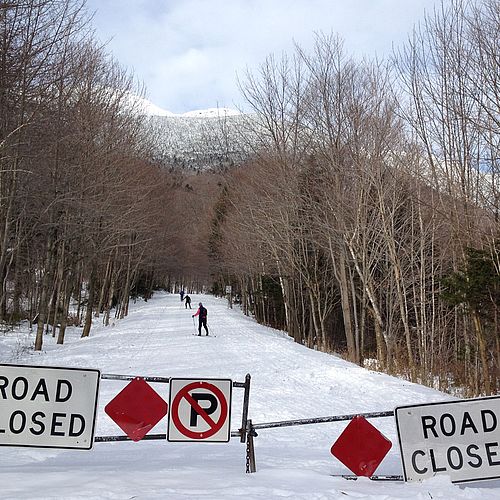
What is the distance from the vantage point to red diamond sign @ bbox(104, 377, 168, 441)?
5.89 m

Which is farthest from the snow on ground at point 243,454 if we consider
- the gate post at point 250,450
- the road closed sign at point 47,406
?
the road closed sign at point 47,406

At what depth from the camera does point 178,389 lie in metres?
5.82

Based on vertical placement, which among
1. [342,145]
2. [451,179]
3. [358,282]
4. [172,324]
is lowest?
[172,324]

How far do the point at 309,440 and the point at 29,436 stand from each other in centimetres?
471

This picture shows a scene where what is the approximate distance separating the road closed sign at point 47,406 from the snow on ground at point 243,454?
0.34 metres

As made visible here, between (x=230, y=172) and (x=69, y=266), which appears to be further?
(x=230, y=172)

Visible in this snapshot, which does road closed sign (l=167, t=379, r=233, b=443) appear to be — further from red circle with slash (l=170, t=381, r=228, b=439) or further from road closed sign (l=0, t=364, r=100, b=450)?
road closed sign (l=0, t=364, r=100, b=450)

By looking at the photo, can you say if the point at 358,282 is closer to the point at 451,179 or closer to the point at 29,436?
the point at 451,179

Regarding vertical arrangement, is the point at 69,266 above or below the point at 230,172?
below

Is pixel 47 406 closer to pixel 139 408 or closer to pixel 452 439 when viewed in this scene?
pixel 139 408

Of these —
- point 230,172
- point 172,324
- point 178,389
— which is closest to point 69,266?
point 172,324

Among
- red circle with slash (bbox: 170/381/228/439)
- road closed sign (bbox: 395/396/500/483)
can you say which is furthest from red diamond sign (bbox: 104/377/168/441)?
road closed sign (bbox: 395/396/500/483)

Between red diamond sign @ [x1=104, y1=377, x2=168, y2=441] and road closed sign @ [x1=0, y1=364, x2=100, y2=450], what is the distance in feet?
1.41

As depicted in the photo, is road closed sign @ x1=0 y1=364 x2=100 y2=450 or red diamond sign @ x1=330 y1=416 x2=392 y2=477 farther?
red diamond sign @ x1=330 y1=416 x2=392 y2=477
